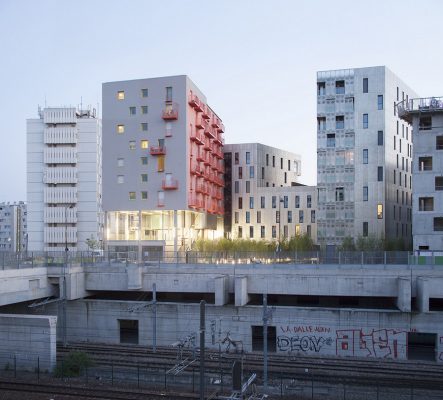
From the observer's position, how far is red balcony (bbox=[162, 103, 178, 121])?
253 feet

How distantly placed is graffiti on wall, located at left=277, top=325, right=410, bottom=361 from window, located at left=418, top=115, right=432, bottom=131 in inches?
1145

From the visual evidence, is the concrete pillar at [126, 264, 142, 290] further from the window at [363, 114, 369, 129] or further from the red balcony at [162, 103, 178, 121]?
the window at [363, 114, 369, 129]

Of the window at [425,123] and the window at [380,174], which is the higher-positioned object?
the window at [425,123]

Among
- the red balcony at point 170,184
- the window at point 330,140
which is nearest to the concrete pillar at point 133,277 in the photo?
the red balcony at point 170,184

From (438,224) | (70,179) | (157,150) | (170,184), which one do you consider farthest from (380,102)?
(70,179)

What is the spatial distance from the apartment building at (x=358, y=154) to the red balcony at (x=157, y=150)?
23.8 metres

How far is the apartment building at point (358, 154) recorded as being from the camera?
7481 cm

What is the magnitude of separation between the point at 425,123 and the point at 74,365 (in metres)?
47.2

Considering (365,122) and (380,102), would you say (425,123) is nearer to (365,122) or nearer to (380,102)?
(380,102)

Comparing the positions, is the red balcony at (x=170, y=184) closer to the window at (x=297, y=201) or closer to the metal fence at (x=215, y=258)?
the metal fence at (x=215, y=258)

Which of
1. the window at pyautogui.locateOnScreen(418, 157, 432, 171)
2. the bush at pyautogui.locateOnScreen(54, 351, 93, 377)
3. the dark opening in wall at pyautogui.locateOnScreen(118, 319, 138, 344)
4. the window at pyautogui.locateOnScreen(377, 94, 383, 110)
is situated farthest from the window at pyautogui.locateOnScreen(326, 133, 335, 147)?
the bush at pyautogui.locateOnScreen(54, 351, 93, 377)

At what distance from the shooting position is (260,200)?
100562mm

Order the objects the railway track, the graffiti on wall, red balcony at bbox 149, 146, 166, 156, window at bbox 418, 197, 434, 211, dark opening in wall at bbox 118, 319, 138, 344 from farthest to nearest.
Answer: red balcony at bbox 149, 146, 166, 156 < window at bbox 418, 197, 434, 211 < dark opening in wall at bbox 118, 319, 138, 344 < the graffiti on wall < the railway track

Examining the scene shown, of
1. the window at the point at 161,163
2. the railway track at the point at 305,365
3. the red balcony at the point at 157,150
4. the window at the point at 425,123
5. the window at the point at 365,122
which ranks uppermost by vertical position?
the window at the point at 365,122
